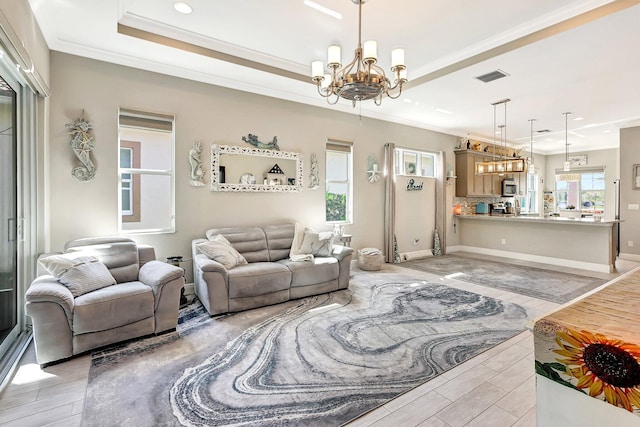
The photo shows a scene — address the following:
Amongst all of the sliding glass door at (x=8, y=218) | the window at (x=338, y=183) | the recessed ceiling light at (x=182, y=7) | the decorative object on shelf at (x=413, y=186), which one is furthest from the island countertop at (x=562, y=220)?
the sliding glass door at (x=8, y=218)

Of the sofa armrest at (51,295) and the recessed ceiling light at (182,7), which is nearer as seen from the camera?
the sofa armrest at (51,295)

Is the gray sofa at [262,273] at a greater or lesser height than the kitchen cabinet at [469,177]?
lesser

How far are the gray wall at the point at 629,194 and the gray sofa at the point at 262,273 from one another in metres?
7.02

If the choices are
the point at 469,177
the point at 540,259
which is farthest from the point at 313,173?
the point at 540,259

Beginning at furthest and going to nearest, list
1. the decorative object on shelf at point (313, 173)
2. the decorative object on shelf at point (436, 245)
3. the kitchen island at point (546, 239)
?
1. the decorative object on shelf at point (436, 245)
2. the kitchen island at point (546, 239)
3. the decorative object on shelf at point (313, 173)

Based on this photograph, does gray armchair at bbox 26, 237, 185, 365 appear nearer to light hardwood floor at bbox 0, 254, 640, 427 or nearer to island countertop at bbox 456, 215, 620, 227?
light hardwood floor at bbox 0, 254, 640, 427

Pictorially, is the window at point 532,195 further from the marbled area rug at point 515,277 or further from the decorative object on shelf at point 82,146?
the decorative object on shelf at point 82,146

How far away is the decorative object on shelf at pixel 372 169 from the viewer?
6.23 metres

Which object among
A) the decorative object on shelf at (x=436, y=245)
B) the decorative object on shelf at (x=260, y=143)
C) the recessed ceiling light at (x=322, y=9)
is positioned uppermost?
the recessed ceiling light at (x=322, y=9)

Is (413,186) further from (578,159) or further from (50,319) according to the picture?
(578,159)

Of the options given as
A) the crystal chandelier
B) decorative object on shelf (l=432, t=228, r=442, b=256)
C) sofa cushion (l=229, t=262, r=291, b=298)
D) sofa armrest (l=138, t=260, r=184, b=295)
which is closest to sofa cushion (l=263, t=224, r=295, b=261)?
sofa cushion (l=229, t=262, r=291, b=298)

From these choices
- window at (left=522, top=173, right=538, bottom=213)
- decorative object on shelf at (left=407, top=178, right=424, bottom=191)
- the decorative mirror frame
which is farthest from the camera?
window at (left=522, top=173, right=538, bottom=213)

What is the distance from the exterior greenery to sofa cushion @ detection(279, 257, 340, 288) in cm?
153

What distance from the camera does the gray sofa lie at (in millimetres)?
3455
